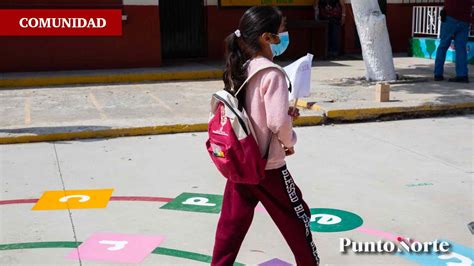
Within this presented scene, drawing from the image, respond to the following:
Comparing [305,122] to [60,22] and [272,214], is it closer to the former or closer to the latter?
[272,214]

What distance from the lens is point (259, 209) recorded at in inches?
200

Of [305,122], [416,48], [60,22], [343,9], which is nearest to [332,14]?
[343,9]

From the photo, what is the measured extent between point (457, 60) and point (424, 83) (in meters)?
0.73

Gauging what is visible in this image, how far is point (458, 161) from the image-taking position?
21.5ft

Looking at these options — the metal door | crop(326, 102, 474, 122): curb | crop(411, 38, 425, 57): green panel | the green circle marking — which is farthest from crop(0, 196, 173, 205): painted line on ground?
crop(411, 38, 425, 57): green panel

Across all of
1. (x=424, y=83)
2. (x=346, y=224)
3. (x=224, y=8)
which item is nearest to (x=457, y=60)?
(x=424, y=83)

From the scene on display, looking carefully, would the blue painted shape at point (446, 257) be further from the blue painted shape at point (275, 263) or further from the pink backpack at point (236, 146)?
the pink backpack at point (236, 146)

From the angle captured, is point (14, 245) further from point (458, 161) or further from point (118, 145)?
point (458, 161)

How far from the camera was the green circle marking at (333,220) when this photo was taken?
464 cm

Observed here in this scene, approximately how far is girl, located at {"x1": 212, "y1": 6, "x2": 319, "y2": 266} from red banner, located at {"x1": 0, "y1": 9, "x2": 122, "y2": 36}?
11455 mm

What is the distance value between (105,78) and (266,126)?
34.1ft

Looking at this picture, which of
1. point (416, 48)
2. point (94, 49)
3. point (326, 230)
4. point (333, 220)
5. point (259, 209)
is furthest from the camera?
point (416, 48)

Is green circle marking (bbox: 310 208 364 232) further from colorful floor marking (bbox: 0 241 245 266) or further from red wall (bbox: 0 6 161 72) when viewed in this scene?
red wall (bbox: 0 6 161 72)

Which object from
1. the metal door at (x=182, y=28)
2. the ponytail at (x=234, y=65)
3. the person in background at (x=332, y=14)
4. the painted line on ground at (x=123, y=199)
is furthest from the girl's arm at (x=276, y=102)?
the person in background at (x=332, y=14)
